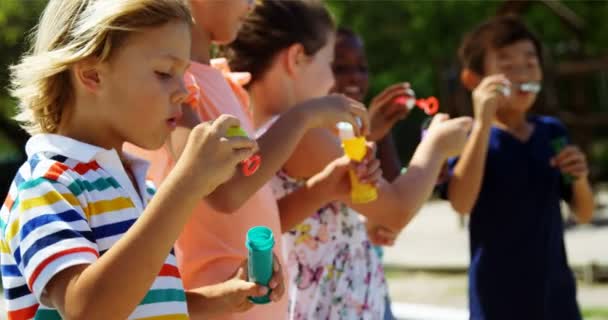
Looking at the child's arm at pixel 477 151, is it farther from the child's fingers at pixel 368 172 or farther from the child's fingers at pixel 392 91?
the child's fingers at pixel 368 172

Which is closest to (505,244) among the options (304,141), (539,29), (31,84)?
(304,141)

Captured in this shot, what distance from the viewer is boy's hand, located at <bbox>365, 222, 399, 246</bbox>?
2.64 meters

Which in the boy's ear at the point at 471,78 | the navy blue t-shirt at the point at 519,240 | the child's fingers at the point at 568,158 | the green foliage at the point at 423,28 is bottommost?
the navy blue t-shirt at the point at 519,240

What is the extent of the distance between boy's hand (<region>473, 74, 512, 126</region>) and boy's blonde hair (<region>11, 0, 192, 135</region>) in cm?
161

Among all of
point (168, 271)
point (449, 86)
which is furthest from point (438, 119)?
point (449, 86)

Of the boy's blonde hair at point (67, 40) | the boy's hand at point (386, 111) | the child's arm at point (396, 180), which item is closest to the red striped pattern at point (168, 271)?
the boy's blonde hair at point (67, 40)

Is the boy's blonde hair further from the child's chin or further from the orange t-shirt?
the orange t-shirt

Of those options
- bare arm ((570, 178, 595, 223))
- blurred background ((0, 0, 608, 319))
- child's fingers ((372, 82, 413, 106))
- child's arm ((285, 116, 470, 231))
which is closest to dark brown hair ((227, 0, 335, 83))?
child's arm ((285, 116, 470, 231))

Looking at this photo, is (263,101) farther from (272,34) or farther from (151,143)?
(151,143)

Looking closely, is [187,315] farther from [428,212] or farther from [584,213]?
[428,212]

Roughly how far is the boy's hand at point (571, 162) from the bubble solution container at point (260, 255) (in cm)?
178

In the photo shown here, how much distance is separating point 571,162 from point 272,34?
1.27 meters

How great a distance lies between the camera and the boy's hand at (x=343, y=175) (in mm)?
2213

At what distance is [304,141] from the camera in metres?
2.38
